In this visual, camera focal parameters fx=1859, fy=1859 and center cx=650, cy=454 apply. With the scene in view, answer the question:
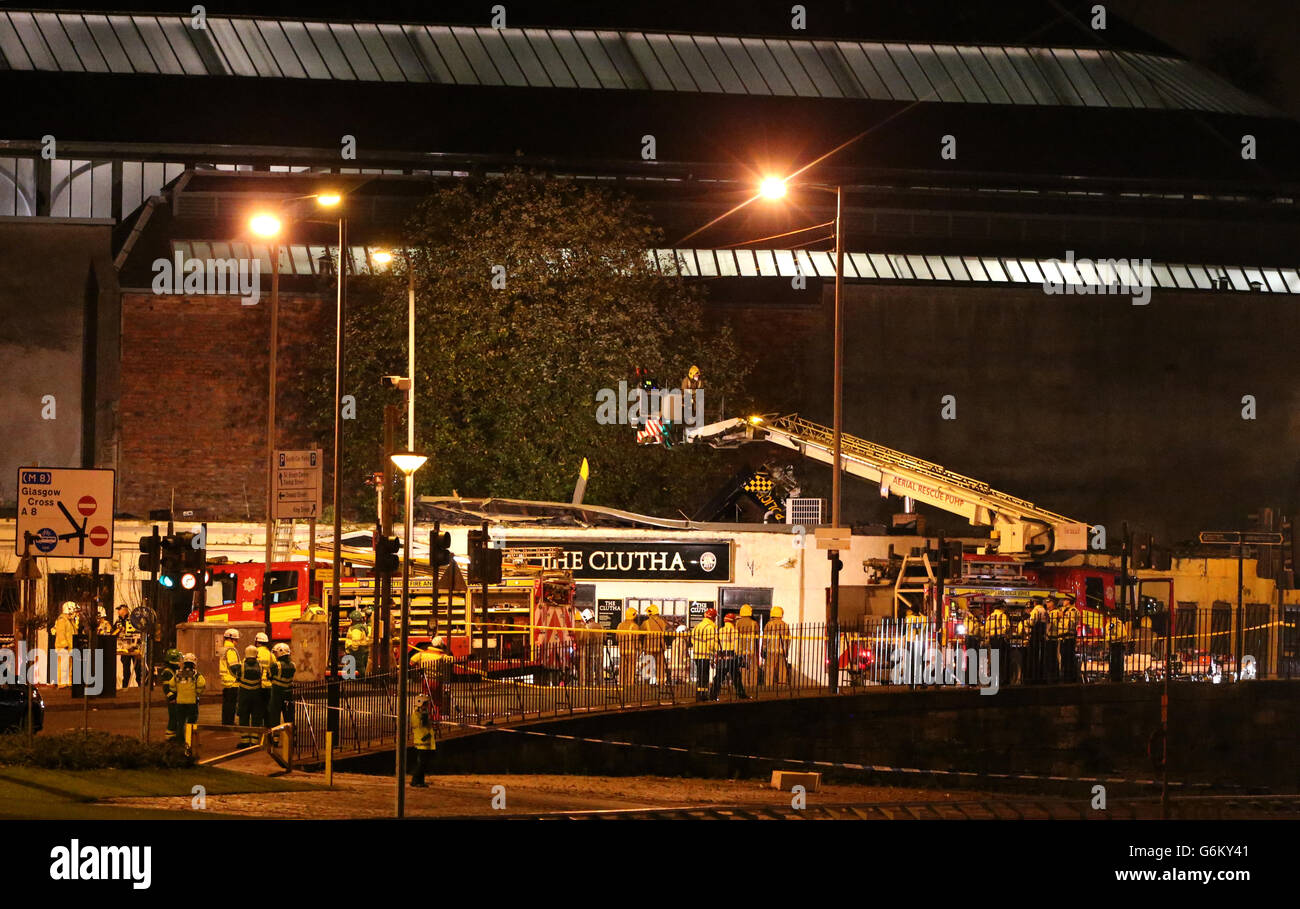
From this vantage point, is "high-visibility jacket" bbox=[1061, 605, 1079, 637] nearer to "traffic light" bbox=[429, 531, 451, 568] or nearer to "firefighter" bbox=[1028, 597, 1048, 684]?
"firefighter" bbox=[1028, 597, 1048, 684]

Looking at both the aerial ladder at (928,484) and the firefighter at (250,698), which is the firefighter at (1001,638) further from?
the firefighter at (250,698)

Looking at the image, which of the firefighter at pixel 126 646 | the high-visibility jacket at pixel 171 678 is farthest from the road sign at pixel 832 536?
the firefighter at pixel 126 646

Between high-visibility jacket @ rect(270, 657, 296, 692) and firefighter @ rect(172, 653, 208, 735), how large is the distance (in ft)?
3.34

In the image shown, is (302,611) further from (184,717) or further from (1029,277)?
(1029,277)

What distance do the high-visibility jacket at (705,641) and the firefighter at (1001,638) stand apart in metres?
5.36

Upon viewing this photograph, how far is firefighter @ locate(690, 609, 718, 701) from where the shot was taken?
31.5m

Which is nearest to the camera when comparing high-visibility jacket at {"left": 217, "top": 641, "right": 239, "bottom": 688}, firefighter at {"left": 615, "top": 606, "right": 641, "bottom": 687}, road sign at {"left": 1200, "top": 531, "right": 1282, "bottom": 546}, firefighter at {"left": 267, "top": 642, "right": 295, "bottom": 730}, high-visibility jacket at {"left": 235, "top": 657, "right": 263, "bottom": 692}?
high-visibility jacket at {"left": 235, "top": 657, "right": 263, "bottom": 692}

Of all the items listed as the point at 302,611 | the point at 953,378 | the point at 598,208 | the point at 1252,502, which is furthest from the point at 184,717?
the point at 1252,502

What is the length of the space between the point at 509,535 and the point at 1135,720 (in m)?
13.7

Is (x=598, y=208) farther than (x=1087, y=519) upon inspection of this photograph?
No

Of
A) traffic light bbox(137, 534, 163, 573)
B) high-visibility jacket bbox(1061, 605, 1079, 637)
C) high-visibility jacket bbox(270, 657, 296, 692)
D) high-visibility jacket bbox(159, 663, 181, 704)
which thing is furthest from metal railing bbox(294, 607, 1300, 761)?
traffic light bbox(137, 534, 163, 573)

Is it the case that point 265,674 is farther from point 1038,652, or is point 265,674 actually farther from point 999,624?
point 999,624

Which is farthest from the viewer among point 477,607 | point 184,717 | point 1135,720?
point 477,607

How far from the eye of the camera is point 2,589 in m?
40.4
